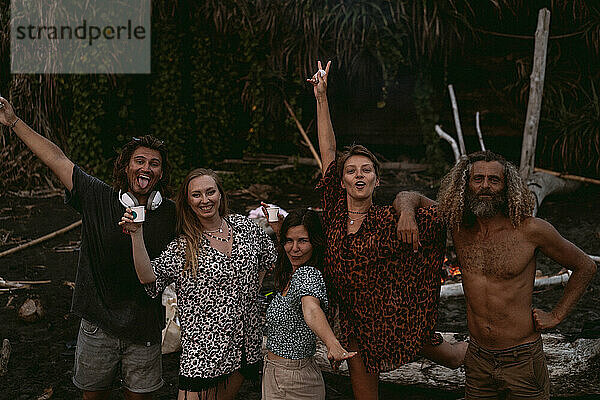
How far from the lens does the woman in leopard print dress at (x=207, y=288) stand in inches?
128

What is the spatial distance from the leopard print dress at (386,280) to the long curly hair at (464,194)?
0.12m

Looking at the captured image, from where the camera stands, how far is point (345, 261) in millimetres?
3451

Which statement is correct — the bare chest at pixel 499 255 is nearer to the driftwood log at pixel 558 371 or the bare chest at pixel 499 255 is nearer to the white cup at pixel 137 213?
the driftwood log at pixel 558 371

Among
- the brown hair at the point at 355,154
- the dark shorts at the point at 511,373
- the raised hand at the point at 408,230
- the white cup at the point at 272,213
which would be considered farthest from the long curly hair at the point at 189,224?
the dark shorts at the point at 511,373

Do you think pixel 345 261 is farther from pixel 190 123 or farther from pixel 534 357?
pixel 190 123

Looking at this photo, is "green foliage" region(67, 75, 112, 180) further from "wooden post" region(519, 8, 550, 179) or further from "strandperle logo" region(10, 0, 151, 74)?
"wooden post" region(519, 8, 550, 179)

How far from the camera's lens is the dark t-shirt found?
3.33m

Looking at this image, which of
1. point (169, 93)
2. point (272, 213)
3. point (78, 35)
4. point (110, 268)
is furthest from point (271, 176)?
point (110, 268)

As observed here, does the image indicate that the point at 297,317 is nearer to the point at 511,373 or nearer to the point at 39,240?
the point at 511,373

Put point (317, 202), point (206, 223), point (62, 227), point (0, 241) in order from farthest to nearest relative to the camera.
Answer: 1. point (317, 202)
2. point (62, 227)
3. point (0, 241)
4. point (206, 223)

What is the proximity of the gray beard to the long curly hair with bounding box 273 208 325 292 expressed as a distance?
831mm

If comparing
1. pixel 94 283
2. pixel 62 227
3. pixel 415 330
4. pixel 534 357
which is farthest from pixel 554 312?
pixel 62 227

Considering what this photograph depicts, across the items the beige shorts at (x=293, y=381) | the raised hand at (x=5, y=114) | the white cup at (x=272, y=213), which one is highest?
the raised hand at (x=5, y=114)

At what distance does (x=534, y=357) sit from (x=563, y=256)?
52cm
